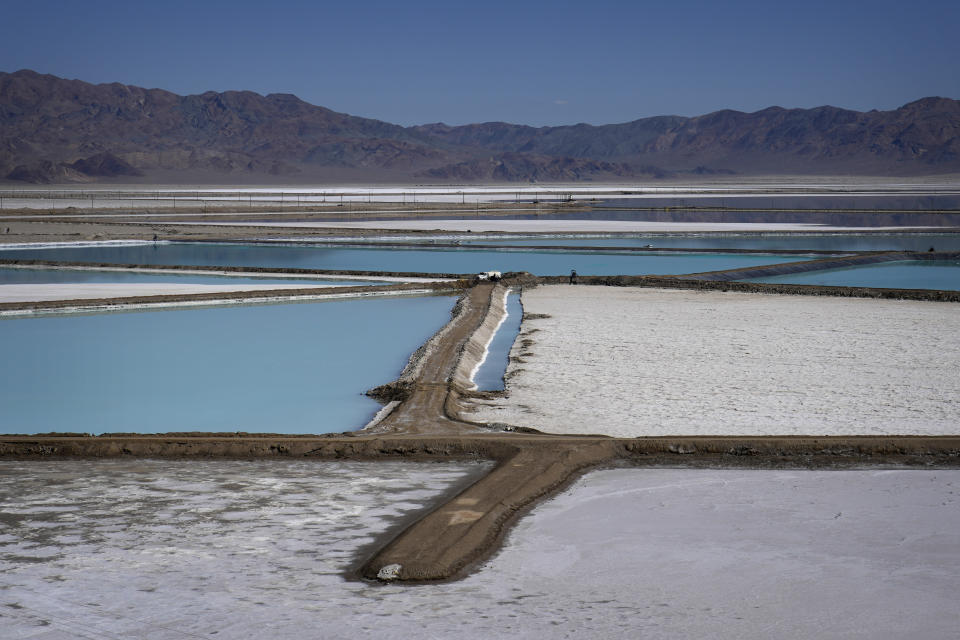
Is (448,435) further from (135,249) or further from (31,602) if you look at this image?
(135,249)

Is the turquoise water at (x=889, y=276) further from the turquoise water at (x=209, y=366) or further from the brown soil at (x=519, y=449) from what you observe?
the brown soil at (x=519, y=449)

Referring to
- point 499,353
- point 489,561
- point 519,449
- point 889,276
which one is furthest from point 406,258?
point 489,561

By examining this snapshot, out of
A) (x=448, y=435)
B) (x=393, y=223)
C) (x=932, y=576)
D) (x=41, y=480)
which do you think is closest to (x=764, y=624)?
(x=932, y=576)

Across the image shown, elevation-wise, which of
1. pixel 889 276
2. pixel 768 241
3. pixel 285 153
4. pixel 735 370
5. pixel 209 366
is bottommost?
pixel 209 366

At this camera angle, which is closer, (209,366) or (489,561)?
(489,561)

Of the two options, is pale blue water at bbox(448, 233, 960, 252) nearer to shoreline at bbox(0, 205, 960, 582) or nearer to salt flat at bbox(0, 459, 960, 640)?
shoreline at bbox(0, 205, 960, 582)

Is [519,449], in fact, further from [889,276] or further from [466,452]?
[889,276]

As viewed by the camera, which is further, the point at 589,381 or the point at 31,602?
the point at 589,381
